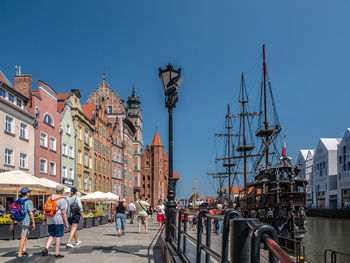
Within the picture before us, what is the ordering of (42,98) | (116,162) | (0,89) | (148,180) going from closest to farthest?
(0,89) < (42,98) < (116,162) < (148,180)

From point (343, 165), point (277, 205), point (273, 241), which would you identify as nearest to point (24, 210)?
point (273, 241)

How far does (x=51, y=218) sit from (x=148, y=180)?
97.7 metres

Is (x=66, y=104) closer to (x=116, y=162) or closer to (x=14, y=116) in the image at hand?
(x=14, y=116)

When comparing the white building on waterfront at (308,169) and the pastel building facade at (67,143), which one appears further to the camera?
the white building on waterfront at (308,169)

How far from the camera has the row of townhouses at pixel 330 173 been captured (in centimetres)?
8336

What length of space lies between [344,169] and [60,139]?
213 ft

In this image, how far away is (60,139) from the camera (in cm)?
3850

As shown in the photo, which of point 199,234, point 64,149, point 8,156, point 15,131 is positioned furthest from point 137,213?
point 64,149

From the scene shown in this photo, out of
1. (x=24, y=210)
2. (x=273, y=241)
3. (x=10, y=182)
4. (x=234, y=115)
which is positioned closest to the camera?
(x=273, y=241)

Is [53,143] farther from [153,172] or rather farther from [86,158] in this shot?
[153,172]

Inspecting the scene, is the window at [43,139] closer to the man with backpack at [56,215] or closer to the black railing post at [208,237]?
the man with backpack at [56,215]

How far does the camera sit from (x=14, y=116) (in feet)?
96.5

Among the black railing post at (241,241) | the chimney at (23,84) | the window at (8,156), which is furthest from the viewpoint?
the chimney at (23,84)

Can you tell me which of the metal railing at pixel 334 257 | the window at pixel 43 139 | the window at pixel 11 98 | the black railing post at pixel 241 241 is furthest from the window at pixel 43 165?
the black railing post at pixel 241 241
